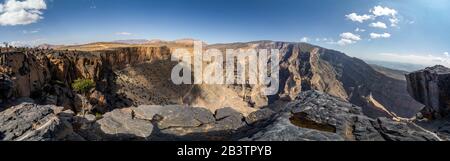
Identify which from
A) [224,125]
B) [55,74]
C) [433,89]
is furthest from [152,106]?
[55,74]

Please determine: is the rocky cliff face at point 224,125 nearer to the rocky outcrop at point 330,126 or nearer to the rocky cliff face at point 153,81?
the rocky outcrop at point 330,126

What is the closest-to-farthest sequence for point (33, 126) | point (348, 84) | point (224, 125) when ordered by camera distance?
point (33, 126), point (224, 125), point (348, 84)

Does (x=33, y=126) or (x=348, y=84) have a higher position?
(x=33, y=126)

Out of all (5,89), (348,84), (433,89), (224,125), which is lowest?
(348,84)

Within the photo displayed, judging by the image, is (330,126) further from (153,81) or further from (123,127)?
(153,81)

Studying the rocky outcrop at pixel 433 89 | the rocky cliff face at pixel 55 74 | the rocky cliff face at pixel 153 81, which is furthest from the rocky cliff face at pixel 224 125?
the rocky cliff face at pixel 153 81

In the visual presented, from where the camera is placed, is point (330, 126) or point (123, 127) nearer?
point (330, 126)

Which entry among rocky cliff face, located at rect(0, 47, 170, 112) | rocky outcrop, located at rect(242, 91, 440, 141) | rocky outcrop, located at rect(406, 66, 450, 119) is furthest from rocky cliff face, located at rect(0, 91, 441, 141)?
rocky cliff face, located at rect(0, 47, 170, 112)
